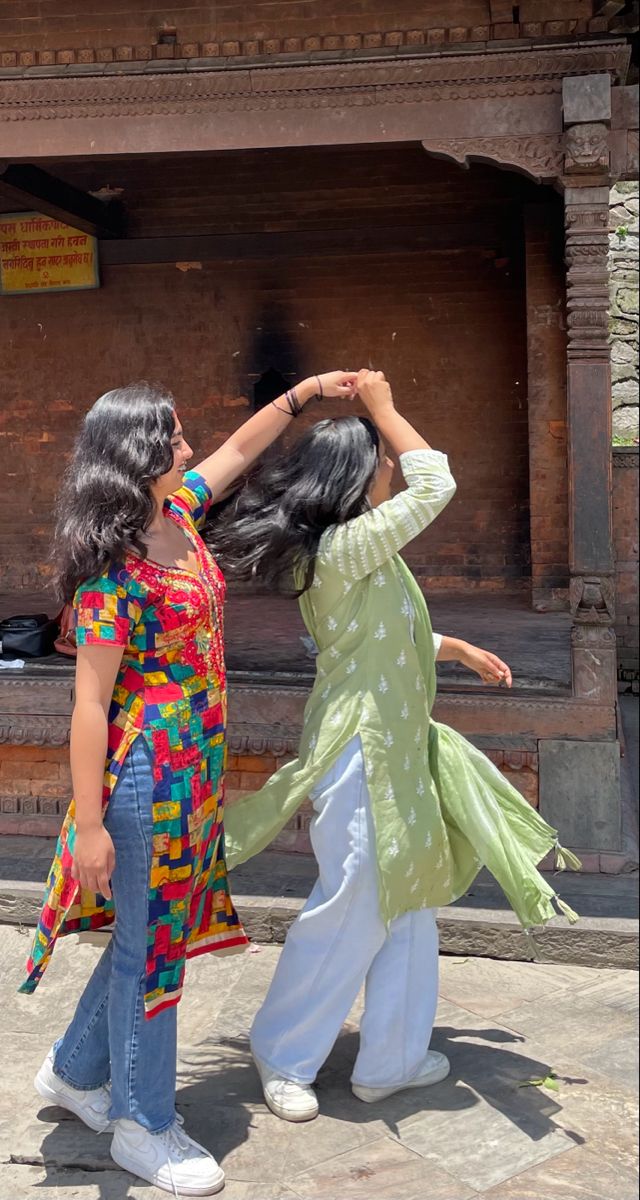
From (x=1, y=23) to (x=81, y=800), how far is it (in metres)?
4.02

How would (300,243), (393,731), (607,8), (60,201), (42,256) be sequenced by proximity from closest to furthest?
(393,731)
(607,8)
(60,201)
(300,243)
(42,256)

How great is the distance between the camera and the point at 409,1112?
131 inches

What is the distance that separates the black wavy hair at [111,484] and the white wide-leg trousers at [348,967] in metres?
0.86

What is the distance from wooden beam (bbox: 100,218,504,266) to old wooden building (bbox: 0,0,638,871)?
17mm

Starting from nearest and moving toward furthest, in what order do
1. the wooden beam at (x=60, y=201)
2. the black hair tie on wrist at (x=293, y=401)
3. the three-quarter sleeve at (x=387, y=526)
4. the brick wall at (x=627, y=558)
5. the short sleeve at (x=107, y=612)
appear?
the short sleeve at (x=107, y=612), the three-quarter sleeve at (x=387, y=526), the black hair tie on wrist at (x=293, y=401), the wooden beam at (x=60, y=201), the brick wall at (x=627, y=558)

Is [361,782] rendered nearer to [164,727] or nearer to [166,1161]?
[164,727]

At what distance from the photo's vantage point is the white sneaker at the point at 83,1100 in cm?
320

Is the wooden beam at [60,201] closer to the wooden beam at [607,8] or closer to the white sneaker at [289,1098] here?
the wooden beam at [607,8]

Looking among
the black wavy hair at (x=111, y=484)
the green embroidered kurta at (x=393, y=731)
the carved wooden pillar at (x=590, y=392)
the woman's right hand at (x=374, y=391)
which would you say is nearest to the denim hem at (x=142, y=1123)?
the green embroidered kurta at (x=393, y=731)

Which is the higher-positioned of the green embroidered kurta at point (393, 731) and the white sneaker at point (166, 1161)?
the green embroidered kurta at point (393, 731)

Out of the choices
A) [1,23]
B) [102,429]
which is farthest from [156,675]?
[1,23]

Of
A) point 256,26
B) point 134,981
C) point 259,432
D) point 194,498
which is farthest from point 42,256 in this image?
point 134,981

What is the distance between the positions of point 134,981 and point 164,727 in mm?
619

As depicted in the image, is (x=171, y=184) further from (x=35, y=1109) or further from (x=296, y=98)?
(x=35, y=1109)
